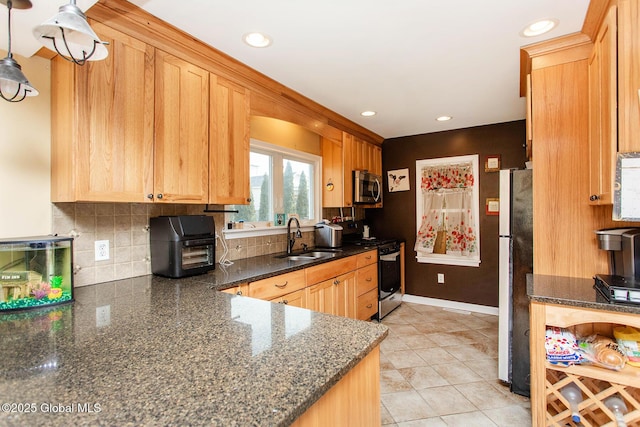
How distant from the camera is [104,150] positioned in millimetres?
1567

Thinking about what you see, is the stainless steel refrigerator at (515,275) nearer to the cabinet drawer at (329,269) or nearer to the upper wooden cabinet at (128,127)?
the cabinet drawer at (329,269)

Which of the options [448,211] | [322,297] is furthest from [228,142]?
[448,211]

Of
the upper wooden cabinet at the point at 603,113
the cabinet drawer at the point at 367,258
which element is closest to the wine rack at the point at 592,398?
the upper wooden cabinet at the point at 603,113

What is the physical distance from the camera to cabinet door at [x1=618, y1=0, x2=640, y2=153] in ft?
4.45

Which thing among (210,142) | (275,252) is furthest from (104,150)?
(275,252)

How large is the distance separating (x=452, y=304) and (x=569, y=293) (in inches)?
105

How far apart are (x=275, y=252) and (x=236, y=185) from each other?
105 centimetres

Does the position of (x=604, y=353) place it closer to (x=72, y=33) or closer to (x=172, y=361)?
(x=172, y=361)

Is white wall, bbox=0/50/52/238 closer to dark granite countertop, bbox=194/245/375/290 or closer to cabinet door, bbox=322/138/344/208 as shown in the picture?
dark granite countertop, bbox=194/245/375/290

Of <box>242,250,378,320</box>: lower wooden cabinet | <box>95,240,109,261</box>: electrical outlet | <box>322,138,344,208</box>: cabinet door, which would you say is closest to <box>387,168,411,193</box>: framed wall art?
<box>322,138,344,208</box>: cabinet door

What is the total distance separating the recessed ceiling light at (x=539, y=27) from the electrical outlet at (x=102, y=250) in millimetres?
2741

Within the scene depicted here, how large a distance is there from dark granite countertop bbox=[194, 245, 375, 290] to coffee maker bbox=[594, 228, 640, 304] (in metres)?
1.75

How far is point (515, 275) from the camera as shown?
7.39 ft

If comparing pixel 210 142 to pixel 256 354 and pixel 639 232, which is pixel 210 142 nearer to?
pixel 256 354
